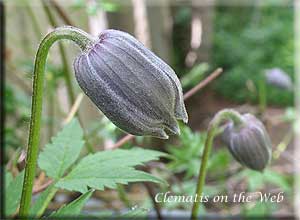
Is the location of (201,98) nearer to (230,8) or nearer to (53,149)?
(230,8)

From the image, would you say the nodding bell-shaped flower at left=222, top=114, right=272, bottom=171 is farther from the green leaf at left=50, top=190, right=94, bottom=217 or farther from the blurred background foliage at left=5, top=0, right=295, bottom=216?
the green leaf at left=50, top=190, right=94, bottom=217

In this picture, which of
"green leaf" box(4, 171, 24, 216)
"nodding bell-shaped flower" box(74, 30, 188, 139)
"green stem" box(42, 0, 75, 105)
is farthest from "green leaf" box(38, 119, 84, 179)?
"green stem" box(42, 0, 75, 105)

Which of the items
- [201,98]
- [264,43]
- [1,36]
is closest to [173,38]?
[201,98]

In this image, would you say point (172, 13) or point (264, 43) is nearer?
A: point (172, 13)

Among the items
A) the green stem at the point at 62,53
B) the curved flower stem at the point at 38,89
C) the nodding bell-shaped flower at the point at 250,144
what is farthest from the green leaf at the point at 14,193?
the green stem at the point at 62,53

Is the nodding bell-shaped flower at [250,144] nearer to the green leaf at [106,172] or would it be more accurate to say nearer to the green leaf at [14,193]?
the green leaf at [106,172]

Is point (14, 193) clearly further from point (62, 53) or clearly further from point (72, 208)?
point (62, 53)

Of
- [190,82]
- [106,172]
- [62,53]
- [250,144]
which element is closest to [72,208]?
[106,172]
